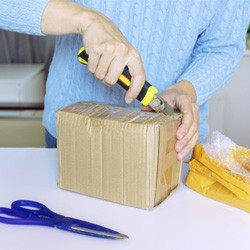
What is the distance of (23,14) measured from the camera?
82cm

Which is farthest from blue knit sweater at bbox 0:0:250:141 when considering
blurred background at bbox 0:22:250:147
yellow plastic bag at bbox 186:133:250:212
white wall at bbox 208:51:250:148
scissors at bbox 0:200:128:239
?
white wall at bbox 208:51:250:148

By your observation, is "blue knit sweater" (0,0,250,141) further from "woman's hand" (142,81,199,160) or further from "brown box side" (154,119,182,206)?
"brown box side" (154,119,182,206)

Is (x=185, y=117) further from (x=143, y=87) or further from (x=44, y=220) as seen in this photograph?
(x=44, y=220)

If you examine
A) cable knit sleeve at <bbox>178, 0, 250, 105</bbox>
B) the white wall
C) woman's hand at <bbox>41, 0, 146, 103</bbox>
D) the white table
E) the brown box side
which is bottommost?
Result: the white wall

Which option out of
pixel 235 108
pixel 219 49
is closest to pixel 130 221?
pixel 219 49

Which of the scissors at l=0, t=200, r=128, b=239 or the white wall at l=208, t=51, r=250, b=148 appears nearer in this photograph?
the scissors at l=0, t=200, r=128, b=239

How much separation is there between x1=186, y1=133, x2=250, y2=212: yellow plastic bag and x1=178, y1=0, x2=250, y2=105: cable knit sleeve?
0.15 metres

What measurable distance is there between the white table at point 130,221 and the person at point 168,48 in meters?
0.11

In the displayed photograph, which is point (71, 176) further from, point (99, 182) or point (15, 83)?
point (15, 83)

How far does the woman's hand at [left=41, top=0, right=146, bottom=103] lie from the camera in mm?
769

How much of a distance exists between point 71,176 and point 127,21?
374 mm

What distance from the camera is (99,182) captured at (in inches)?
31.5

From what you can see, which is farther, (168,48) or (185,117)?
(168,48)

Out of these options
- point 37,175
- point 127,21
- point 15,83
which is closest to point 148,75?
point 127,21
